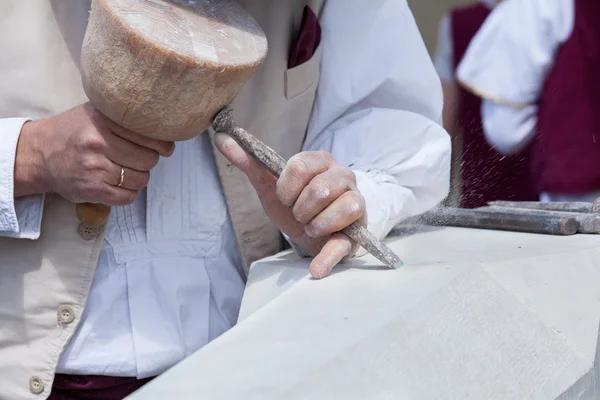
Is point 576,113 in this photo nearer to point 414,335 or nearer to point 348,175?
point 348,175

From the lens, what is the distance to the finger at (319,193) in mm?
1475

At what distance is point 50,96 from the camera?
163 centimetres

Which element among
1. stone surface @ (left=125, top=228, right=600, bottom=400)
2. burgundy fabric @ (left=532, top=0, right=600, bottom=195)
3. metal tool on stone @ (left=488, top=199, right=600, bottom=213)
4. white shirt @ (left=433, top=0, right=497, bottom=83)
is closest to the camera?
stone surface @ (left=125, top=228, right=600, bottom=400)

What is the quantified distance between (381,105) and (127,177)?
1.95 feet

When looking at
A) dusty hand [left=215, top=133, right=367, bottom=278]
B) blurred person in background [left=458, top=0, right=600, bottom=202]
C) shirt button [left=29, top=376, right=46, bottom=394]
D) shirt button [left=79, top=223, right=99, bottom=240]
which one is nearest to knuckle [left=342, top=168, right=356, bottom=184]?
dusty hand [left=215, top=133, right=367, bottom=278]

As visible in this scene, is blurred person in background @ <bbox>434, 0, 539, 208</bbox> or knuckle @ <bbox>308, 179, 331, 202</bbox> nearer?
knuckle @ <bbox>308, 179, 331, 202</bbox>

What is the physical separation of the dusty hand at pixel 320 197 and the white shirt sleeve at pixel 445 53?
264 centimetres

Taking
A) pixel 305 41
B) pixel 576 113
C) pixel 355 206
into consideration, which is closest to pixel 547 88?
pixel 576 113

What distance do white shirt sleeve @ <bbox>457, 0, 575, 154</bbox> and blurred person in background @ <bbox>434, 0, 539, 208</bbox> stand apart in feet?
0.30

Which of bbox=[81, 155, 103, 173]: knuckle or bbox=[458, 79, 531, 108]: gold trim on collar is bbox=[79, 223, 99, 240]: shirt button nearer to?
bbox=[81, 155, 103, 173]: knuckle

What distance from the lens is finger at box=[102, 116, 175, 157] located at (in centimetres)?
151

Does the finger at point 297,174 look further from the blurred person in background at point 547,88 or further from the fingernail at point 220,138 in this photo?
the blurred person in background at point 547,88

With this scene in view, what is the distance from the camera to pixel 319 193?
4.83 feet

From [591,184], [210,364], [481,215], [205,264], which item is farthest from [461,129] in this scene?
[210,364]
